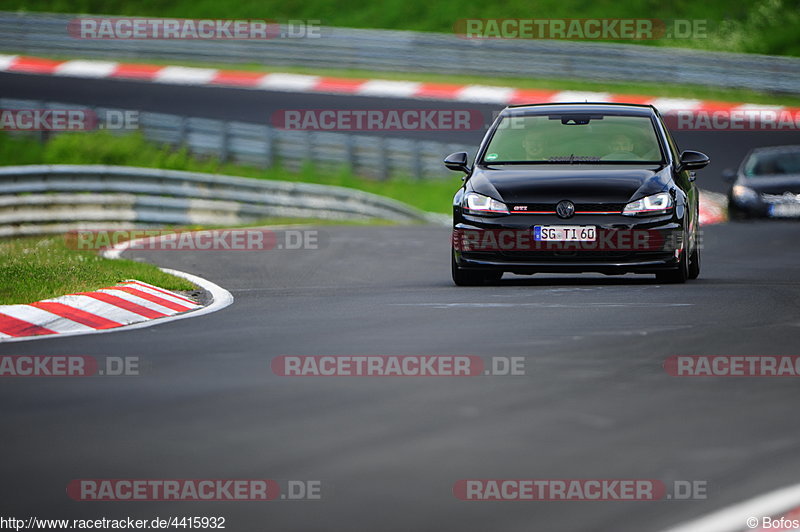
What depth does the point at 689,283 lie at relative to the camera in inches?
567

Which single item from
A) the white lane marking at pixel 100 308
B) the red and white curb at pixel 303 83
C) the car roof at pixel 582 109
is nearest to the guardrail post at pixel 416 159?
the red and white curb at pixel 303 83

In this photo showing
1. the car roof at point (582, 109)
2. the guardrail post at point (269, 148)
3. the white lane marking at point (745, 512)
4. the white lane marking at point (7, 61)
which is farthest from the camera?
the white lane marking at point (7, 61)

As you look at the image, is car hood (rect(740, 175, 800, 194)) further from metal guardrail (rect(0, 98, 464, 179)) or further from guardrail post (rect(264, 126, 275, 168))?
guardrail post (rect(264, 126, 275, 168))

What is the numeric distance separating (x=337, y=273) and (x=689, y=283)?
3684 mm

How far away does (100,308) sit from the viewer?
11.7m

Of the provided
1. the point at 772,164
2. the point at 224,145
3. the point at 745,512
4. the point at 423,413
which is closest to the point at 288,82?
the point at 224,145

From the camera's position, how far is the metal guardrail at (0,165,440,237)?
25172 mm

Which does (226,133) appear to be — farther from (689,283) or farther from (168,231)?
(689,283)

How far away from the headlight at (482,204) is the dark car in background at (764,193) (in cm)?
1267

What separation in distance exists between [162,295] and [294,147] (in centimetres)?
2029

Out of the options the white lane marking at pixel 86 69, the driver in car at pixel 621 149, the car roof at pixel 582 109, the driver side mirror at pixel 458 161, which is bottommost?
the white lane marking at pixel 86 69

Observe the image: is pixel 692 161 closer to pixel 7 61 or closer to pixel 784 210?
pixel 784 210

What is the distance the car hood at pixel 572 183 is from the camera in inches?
538

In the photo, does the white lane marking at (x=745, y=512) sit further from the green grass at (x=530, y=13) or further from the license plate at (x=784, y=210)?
the green grass at (x=530, y=13)
